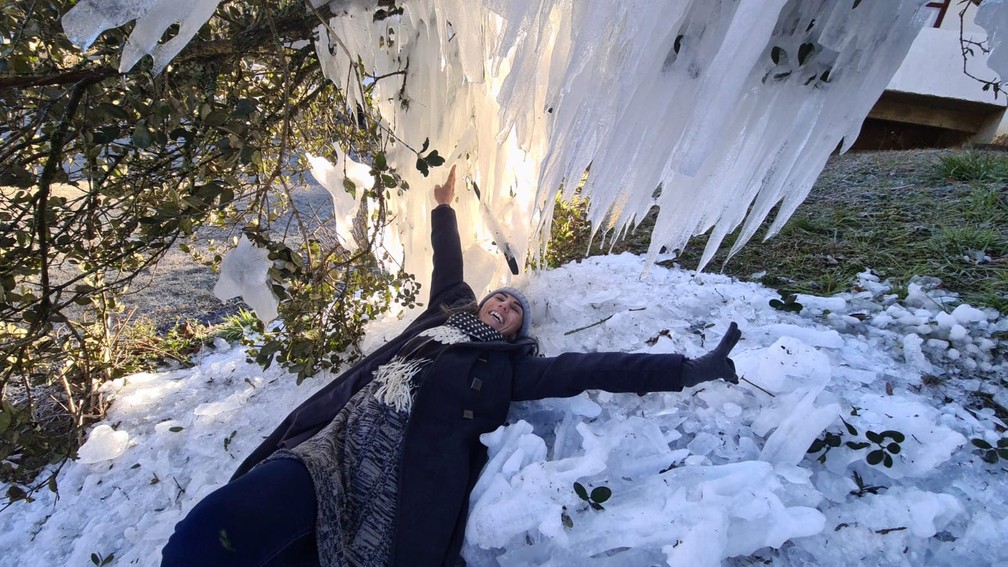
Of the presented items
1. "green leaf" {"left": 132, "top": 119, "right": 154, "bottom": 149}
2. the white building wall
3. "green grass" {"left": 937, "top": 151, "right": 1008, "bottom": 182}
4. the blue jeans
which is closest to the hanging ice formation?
"green leaf" {"left": 132, "top": 119, "right": 154, "bottom": 149}

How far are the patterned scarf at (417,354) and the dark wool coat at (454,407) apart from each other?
41 mm

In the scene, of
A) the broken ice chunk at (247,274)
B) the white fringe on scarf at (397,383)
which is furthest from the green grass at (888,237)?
the broken ice chunk at (247,274)

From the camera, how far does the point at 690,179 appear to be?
1.18 meters

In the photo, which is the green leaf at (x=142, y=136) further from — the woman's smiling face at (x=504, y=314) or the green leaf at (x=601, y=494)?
the green leaf at (x=601, y=494)

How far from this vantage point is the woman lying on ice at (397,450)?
4.50 feet

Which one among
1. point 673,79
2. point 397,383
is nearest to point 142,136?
point 397,383

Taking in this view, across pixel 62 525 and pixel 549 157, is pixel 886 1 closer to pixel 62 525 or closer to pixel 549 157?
pixel 549 157

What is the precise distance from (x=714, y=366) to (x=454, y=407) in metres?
0.81

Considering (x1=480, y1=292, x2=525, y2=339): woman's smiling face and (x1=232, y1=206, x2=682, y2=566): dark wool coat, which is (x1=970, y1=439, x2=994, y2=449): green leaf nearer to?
(x1=232, y1=206, x2=682, y2=566): dark wool coat

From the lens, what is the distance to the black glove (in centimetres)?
153

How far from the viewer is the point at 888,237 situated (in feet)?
9.12

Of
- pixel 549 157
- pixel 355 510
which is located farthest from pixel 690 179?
pixel 355 510

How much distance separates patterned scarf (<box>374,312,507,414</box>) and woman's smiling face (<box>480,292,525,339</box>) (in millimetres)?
73

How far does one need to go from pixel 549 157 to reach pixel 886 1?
67 centimetres
